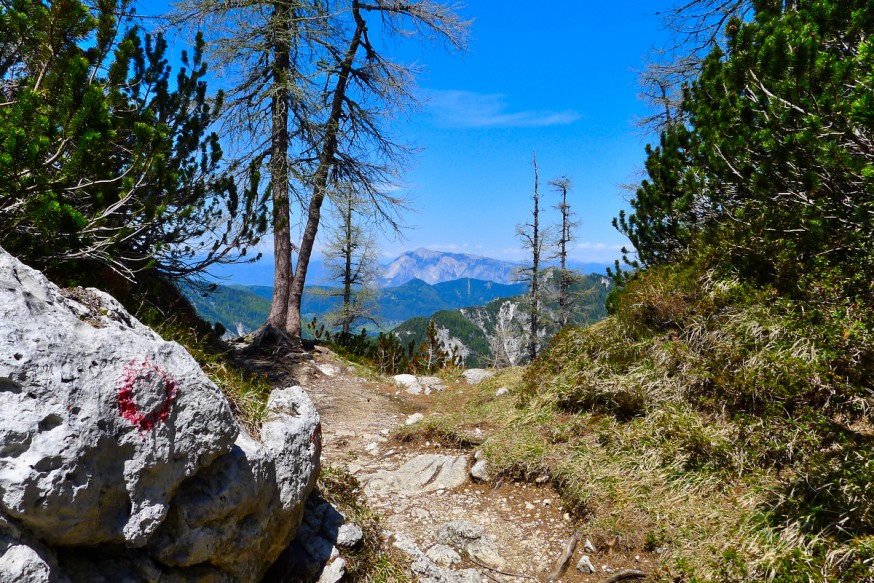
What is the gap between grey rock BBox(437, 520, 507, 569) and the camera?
4320 millimetres

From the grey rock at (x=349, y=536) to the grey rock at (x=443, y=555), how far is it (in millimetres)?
705

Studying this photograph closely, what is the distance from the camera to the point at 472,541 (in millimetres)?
4527

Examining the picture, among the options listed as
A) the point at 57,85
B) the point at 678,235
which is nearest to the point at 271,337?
the point at 57,85

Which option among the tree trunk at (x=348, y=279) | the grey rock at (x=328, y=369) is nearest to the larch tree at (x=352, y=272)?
the tree trunk at (x=348, y=279)

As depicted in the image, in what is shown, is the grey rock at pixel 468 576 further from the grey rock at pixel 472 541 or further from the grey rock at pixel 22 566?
the grey rock at pixel 22 566

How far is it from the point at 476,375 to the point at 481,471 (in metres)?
5.70

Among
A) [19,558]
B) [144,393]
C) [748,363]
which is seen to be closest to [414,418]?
[748,363]

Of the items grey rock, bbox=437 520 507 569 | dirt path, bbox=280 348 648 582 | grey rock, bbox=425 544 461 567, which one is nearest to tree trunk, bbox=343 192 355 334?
dirt path, bbox=280 348 648 582

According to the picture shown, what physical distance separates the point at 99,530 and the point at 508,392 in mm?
6976

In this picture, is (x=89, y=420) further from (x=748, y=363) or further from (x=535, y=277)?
(x=535, y=277)

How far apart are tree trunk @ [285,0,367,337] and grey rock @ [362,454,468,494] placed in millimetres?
7113

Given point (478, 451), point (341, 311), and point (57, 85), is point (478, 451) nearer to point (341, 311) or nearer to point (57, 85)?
point (57, 85)

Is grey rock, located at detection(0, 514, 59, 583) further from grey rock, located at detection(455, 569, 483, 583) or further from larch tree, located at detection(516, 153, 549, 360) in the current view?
larch tree, located at detection(516, 153, 549, 360)

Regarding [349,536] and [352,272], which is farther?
[352,272]
